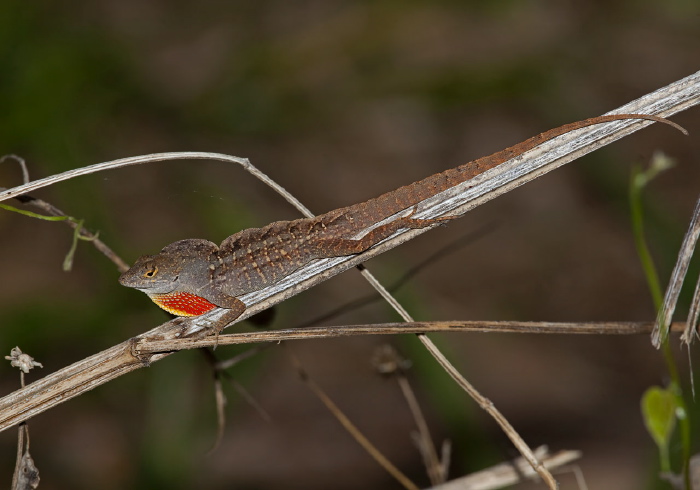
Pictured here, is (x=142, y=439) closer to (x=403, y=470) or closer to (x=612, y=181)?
(x=403, y=470)

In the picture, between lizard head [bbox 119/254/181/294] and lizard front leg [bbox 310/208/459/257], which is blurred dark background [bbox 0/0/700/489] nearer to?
lizard head [bbox 119/254/181/294]

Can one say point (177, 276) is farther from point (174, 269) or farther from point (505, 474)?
point (505, 474)

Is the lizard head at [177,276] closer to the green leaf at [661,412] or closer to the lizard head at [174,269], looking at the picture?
the lizard head at [174,269]

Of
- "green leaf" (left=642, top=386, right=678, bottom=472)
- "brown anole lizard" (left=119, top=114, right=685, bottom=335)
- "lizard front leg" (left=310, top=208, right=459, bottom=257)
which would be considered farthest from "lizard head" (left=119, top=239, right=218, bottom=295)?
"green leaf" (left=642, top=386, right=678, bottom=472)

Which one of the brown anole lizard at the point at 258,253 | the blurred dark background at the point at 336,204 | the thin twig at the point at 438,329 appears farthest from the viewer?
the blurred dark background at the point at 336,204

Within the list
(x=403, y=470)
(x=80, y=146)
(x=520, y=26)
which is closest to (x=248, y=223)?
(x=80, y=146)

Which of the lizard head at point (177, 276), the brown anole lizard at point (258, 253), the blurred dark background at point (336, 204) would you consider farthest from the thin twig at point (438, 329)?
the blurred dark background at point (336, 204)

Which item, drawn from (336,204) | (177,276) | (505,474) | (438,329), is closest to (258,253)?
(177,276)
